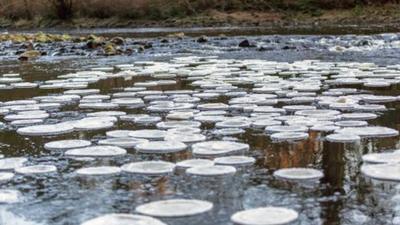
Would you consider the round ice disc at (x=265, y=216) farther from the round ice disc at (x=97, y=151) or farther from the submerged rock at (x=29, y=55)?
the submerged rock at (x=29, y=55)

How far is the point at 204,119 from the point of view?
13.2ft

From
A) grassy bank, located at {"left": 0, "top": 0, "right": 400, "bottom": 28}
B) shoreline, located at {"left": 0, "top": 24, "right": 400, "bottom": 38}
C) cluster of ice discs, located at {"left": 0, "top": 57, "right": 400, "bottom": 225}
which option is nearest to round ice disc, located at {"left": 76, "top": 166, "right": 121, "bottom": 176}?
cluster of ice discs, located at {"left": 0, "top": 57, "right": 400, "bottom": 225}

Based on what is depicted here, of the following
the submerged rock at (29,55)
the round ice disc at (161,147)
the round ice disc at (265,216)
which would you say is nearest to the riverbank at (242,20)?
the submerged rock at (29,55)

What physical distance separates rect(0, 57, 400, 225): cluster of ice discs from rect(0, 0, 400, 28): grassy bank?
14506 mm

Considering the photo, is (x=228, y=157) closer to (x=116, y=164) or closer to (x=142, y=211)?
(x=116, y=164)

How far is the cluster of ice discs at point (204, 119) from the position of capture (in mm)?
2707

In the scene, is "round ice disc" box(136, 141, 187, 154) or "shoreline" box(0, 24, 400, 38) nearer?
"round ice disc" box(136, 141, 187, 154)

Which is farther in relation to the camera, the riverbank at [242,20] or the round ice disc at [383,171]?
the riverbank at [242,20]

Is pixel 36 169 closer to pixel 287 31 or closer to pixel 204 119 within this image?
pixel 204 119

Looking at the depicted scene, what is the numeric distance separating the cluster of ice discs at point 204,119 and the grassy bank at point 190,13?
1451cm

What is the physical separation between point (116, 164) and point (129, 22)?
21661 millimetres

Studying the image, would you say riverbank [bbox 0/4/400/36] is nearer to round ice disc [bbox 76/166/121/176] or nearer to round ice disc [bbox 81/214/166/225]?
round ice disc [bbox 76/166/121/176]

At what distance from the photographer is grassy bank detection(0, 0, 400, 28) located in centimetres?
2194

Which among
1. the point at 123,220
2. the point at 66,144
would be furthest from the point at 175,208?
the point at 66,144
